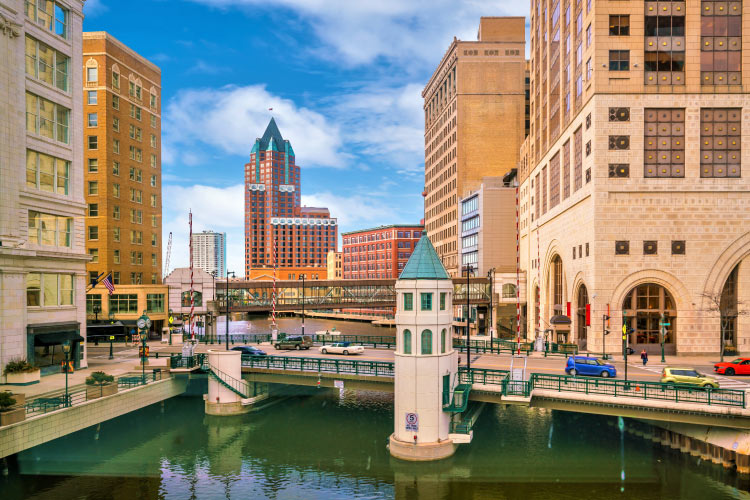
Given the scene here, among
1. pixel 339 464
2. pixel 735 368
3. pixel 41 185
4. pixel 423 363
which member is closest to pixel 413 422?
pixel 423 363

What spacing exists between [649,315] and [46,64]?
6009 cm

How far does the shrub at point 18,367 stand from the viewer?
38.2m

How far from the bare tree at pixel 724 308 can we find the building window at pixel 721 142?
40.1ft

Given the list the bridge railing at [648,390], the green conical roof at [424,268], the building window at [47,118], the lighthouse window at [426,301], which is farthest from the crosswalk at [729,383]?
the building window at [47,118]

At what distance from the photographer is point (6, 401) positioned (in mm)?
29484

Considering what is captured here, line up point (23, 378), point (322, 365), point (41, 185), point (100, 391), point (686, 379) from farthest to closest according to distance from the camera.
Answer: point (322, 365)
point (41, 185)
point (23, 378)
point (686, 379)
point (100, 391)

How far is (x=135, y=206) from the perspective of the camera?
8331cm

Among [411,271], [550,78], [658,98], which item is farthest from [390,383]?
[550,78]

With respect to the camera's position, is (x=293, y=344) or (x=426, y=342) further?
(x=293, y=344)

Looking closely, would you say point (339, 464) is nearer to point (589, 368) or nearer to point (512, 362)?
point (589, 368)

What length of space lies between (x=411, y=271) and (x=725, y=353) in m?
38.7

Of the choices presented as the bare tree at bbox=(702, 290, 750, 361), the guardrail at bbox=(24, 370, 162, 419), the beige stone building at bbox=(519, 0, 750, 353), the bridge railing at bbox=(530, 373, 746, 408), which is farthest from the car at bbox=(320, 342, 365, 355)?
the bare tree at bbox=(702, 290, 750, 361)

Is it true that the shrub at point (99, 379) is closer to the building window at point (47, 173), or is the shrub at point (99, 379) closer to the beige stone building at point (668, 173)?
the building window at point (47, 173)

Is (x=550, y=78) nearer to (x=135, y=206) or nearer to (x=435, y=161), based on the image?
(x=135, y=206)
